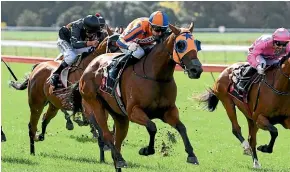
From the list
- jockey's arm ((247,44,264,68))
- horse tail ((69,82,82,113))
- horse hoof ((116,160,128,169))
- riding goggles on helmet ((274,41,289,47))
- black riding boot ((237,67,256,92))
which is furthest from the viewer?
black riding boot ((237,67,256,92))

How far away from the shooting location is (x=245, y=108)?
9117 millimetres

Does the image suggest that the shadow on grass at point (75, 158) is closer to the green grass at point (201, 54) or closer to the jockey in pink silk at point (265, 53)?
the jockey in pink silk at point (265, 53)

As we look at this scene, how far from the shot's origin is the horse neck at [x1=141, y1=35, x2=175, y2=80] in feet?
24.0

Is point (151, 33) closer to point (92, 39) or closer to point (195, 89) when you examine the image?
point (92, 39)

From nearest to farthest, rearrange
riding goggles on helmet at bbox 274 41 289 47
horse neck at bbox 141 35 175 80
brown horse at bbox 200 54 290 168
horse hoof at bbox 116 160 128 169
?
horse neck at bbox 141 35 175 80, horse hoof at bbox 116 160 128 169, brown horse at bbox 200 54 290 168, riding goggles on helmet at bbox 274 41 289 47

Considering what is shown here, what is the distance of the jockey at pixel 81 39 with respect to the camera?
9320 millimetres

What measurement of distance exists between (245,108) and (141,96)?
7.15 ft

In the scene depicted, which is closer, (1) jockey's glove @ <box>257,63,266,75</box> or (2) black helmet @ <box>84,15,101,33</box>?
(1) jockey's glove @ <box>257,63,266,75</box>

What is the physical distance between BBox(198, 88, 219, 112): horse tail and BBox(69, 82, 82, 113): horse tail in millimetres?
2049

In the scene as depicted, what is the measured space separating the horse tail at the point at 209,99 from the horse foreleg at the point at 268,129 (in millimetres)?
1862

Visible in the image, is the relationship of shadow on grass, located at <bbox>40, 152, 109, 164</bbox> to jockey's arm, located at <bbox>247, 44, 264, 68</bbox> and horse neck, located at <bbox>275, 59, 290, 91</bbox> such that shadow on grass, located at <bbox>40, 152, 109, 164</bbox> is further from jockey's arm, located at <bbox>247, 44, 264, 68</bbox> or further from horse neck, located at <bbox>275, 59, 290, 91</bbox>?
horse neck, located at <bbox>275, 59, 290, 91</bbox>

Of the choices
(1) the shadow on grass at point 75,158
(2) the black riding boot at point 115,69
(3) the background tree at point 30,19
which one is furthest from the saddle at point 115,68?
(3) the background tree at point 30,19

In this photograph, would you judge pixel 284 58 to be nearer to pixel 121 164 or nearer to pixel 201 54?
pixel 121 164

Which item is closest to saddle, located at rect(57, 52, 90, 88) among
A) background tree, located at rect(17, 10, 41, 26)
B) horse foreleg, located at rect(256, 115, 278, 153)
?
horse foreleg, located at rect(256, 115, 278, 153)
